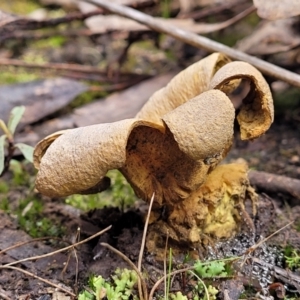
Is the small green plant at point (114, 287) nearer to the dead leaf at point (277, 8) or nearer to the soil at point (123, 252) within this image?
the soil at point (123, 252)

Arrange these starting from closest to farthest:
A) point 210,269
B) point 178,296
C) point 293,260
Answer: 1. point 178,296
2. point 210,269
3. point 293,260

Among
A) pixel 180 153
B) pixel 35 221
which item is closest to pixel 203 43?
pixel 180 153

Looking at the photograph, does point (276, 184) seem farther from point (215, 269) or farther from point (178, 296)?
point (178, 296)

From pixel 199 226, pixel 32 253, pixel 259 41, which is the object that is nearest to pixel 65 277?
pixel 32 253

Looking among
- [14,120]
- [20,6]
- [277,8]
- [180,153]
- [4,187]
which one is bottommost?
[4,187]

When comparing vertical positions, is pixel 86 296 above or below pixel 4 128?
below

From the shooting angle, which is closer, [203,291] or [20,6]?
[203,291]

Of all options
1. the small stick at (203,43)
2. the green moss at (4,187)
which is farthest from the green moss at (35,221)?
the small stick at (203,43)
